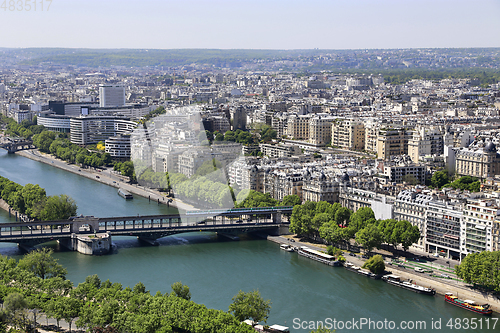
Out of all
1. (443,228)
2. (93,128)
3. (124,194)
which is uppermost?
(93,128)

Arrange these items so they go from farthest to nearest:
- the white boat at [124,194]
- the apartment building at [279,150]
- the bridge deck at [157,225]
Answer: the apartment building at [279,150], the white boat at [124,194], the bridge deck at [157,225]

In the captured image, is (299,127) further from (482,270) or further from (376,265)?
(482,270)

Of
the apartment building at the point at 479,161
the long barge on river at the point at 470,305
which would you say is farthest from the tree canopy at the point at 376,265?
the apartment building at the point at 479,161

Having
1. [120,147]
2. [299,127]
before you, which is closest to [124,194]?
[120,147]

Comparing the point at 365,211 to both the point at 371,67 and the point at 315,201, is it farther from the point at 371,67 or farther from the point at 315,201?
the point at 371,67

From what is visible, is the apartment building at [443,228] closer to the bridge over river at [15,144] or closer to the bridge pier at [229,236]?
the bridge pier at [229,236]

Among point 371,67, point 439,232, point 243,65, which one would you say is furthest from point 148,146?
point 243,65
